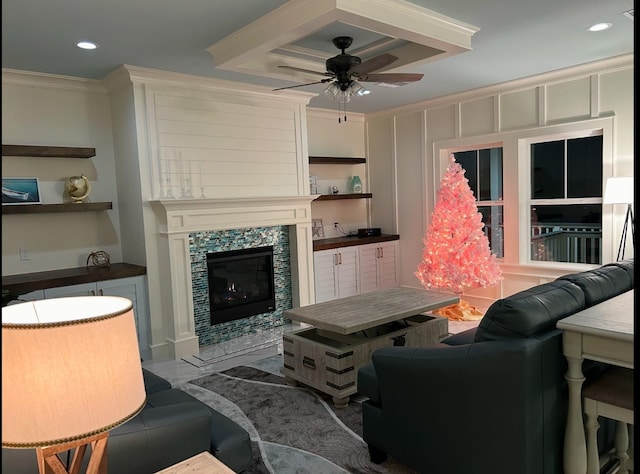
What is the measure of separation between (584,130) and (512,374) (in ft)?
12.2

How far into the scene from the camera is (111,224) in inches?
187

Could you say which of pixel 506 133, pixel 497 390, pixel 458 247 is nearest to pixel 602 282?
pixel 497 390

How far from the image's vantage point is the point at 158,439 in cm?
190

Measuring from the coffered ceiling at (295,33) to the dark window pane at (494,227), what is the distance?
1.81 metres

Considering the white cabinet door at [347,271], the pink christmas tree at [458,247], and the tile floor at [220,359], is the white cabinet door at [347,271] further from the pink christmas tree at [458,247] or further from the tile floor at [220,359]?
the tile floor at [220,359]

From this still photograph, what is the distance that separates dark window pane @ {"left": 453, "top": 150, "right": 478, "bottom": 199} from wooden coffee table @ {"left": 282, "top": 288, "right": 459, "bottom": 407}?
7.84ft

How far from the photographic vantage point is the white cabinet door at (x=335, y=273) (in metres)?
5.91

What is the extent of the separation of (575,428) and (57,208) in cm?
415

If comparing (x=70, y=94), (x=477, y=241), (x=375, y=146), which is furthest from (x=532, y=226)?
(x=70, y=94)

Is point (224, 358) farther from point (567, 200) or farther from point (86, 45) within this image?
point (567, 200)

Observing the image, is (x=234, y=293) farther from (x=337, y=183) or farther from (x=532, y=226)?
(x=532, y=226)

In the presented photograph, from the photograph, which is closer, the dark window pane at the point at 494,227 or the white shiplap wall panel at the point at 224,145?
the white shiplap wall panel at the point at 224,145

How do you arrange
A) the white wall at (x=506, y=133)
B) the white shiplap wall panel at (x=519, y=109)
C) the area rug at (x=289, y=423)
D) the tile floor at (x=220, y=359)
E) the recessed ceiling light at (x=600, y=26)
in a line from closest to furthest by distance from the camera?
the area rug at (x=289, y=423) → the recessed ceiling light at (x=600, y=26) → the tile floor at (x=220, y=359) → the white wall at (x=506, y=133) → the white shiplap wall panel at (x=519, y=109)

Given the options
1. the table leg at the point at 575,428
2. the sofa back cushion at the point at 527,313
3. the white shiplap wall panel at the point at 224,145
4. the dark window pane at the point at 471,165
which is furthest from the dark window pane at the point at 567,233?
the table leg at the point at 575,428
